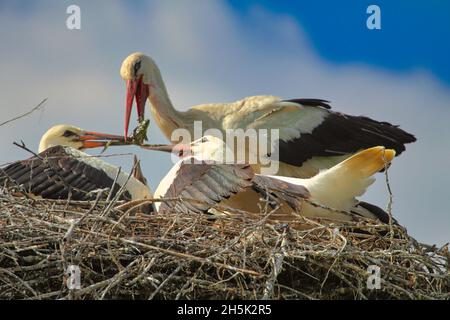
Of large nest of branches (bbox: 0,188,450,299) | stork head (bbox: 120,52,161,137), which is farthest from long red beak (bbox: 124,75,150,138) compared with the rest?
large nest of branches (bbox: 0,188,450,299)

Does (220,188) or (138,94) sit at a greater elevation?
(138,94)

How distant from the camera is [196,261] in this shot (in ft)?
18.2

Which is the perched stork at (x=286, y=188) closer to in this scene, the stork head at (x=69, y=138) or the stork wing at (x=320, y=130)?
the stork wing at (x=320, y=130)

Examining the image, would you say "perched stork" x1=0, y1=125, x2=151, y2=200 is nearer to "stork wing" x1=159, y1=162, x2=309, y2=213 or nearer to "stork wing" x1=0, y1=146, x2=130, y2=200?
"stork wing" x1=0, y1=146, x2=130, y2=200

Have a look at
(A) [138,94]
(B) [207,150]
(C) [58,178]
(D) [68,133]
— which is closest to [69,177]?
(C) [58,178]

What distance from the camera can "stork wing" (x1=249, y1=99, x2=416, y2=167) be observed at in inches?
330

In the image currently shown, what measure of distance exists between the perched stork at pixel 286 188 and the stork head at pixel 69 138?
2.41 m

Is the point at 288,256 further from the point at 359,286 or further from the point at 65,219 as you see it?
the point at 65,219

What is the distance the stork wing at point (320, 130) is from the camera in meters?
8.38

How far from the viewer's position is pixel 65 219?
5.75m

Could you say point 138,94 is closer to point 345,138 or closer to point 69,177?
Answer: point 69,177

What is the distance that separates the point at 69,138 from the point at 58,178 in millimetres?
1620

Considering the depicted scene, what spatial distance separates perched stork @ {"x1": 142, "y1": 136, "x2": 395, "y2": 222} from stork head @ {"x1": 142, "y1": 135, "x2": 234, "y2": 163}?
335 millimetres

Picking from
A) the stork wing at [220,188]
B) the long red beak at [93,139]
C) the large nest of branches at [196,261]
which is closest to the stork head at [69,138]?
the long red beak at [93,139]
